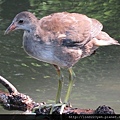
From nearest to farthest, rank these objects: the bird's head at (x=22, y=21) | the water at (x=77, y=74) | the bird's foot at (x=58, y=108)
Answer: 1. the bird's head at (x=22, y=21)
2. the bird's foot at (x=58, y=108)
3. the water at (x=77, y=74)

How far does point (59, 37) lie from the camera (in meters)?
4.68

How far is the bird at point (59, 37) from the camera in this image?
454 cm

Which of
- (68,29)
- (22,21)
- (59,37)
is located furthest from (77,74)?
(22,21)

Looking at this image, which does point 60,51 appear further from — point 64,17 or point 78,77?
point 78,77

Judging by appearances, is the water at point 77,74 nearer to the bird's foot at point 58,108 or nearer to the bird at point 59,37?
Result: the bird's foot at point 58,108

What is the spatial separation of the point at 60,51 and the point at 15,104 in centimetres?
78

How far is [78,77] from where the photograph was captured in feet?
22.5

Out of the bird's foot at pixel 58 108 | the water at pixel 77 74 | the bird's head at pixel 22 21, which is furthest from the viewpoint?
the water at pixel 77 74

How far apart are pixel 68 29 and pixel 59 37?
0.71 feet

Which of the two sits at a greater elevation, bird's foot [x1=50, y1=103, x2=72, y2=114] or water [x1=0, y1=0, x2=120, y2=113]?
water [x1=0, y1=0, x2=120, y2=113]

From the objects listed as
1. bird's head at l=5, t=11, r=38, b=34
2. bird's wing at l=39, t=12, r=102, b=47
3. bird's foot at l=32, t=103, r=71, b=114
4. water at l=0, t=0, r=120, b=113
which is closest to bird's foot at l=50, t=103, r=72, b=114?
bird's foot at l=32, t=103, r=71, b=114

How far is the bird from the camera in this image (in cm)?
454

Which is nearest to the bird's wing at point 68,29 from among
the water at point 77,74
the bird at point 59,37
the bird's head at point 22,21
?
the bird at point 59,37

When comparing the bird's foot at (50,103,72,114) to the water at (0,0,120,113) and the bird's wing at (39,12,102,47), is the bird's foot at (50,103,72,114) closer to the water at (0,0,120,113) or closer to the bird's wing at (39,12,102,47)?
the bird's wing at (39,12,102,47)
